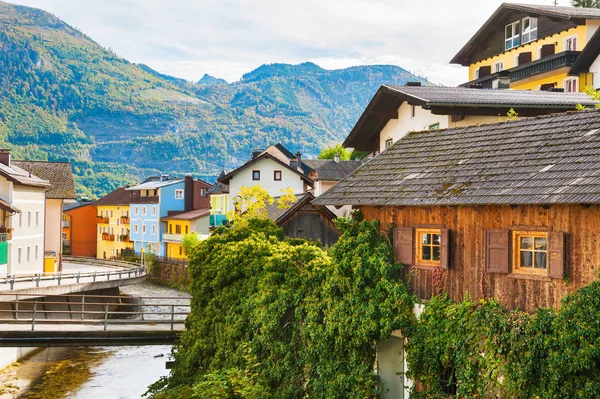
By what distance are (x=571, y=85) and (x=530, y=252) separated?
2856 centimetres

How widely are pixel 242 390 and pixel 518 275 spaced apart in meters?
9.23

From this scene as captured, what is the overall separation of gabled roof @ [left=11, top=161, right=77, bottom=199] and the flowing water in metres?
22.6

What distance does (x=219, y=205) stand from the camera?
86.8 meters

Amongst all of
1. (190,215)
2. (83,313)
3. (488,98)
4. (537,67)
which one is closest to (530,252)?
(488,98)

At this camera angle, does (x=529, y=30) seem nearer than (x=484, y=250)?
No

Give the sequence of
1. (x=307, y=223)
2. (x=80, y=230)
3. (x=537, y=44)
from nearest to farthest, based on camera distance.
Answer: (x=307, y=223), (x=537, y=44), (x=80, y=230)

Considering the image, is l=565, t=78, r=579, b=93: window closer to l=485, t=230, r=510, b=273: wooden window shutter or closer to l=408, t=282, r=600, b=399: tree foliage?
l=408, t=282, r=600, b=399: tree foliage

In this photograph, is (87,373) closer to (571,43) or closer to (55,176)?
(571,43)

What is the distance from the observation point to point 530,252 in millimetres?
17234

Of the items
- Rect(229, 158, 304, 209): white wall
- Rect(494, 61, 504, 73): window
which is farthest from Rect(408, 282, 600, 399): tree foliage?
Rect(229, 158, 304, 209): white wall

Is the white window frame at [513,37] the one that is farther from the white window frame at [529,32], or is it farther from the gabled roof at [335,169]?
the gabled roof at [335,169]

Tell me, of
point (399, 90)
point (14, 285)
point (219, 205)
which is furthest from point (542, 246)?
point (219, 205)

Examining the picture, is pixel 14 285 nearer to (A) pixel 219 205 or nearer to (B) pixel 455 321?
(B) pixel 455 321

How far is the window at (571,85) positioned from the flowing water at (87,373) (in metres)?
24.4
